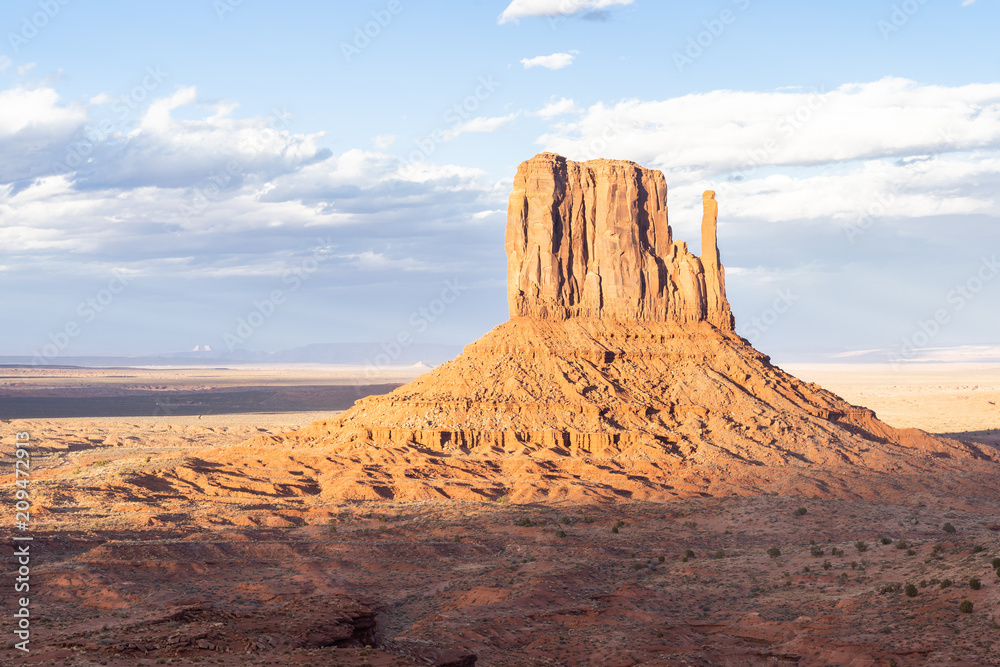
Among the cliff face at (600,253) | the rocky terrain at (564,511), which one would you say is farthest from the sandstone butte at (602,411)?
the rocky terrain at (564,511)

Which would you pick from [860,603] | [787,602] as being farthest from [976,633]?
[787,602]

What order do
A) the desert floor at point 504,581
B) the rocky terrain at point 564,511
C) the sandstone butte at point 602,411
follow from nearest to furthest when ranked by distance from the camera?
the desert floor at point 504,581 < the rocky terrain at point 564,511 < the sandstone butte at point 602,411

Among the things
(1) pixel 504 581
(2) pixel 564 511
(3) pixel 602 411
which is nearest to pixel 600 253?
(3) pixel 602 411

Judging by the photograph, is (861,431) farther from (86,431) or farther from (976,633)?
(86,431)

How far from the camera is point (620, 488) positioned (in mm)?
60250

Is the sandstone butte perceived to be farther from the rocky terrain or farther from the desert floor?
the desert floor

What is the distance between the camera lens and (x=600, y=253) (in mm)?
80250

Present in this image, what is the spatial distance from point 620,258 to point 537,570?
154 ft

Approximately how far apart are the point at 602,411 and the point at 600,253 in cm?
1537

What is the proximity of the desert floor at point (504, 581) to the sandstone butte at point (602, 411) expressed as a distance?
6233 mm

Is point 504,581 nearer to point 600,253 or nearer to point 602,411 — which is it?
point 602,411

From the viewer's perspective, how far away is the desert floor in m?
25.5

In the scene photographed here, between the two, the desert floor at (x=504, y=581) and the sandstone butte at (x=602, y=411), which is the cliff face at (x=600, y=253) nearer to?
the sandstone butte at (x=602, y=411)

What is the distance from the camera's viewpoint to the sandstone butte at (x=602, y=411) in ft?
203
